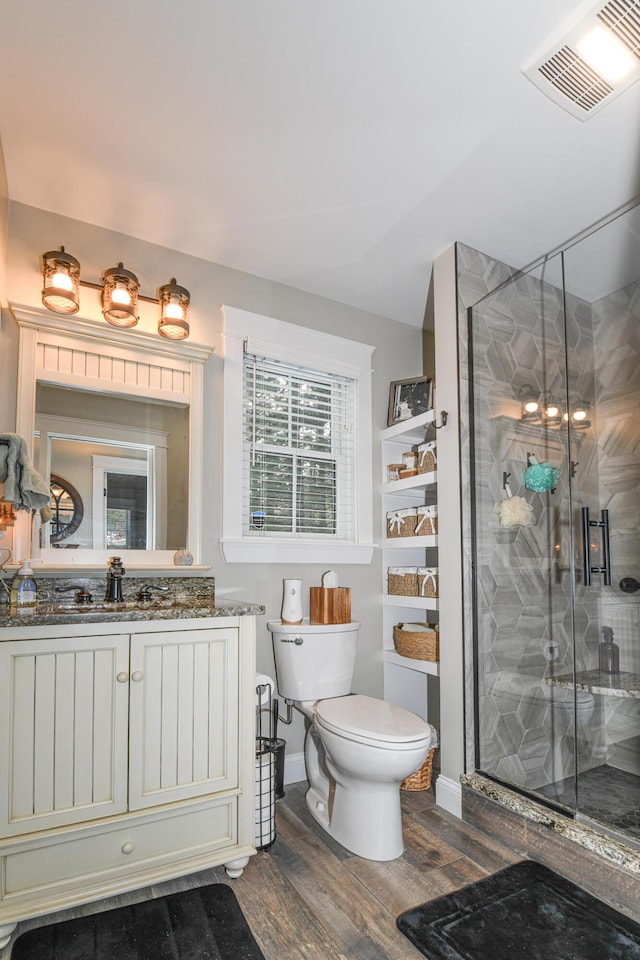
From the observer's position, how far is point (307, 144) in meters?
2.02

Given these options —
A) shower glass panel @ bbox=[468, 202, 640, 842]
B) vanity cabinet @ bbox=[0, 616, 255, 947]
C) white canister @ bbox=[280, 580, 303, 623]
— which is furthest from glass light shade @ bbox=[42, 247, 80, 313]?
shower glass panel @ bbox=[468, 202, 640, 842]

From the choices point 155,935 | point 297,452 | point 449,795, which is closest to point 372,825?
point 449,795

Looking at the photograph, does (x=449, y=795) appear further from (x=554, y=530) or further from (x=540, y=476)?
(x=540, y=476)

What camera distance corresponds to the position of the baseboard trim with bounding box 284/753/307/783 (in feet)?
8.76

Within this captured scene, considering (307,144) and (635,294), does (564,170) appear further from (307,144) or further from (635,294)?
(307,144)

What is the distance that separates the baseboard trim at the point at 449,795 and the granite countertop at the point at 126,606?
121 centimetres

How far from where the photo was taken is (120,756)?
1.77 meters

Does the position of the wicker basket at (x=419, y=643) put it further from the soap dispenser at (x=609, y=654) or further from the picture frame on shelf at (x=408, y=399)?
the picture frame on shelf at (x=408, y=399)

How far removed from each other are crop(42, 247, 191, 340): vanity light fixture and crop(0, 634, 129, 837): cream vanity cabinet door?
1343 mm


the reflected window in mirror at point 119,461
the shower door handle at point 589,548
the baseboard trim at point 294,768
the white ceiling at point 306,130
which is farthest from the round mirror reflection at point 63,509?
the shower door handle at point 589,548

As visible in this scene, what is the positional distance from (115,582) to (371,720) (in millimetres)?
1108

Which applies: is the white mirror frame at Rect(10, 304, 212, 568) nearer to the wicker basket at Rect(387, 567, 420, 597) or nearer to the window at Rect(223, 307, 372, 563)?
the window at Rect(223, 307, 372, 563)

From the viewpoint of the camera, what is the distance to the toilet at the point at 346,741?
1.98m

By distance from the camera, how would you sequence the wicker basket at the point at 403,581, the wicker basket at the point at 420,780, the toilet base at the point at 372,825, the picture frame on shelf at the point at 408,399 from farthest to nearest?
the picture frame on shelf at the point at 408,399 < the wicker basket at the point at 403,581 < the wicker basket at the point at 420,780 < the toilet base at the point at 372,825
